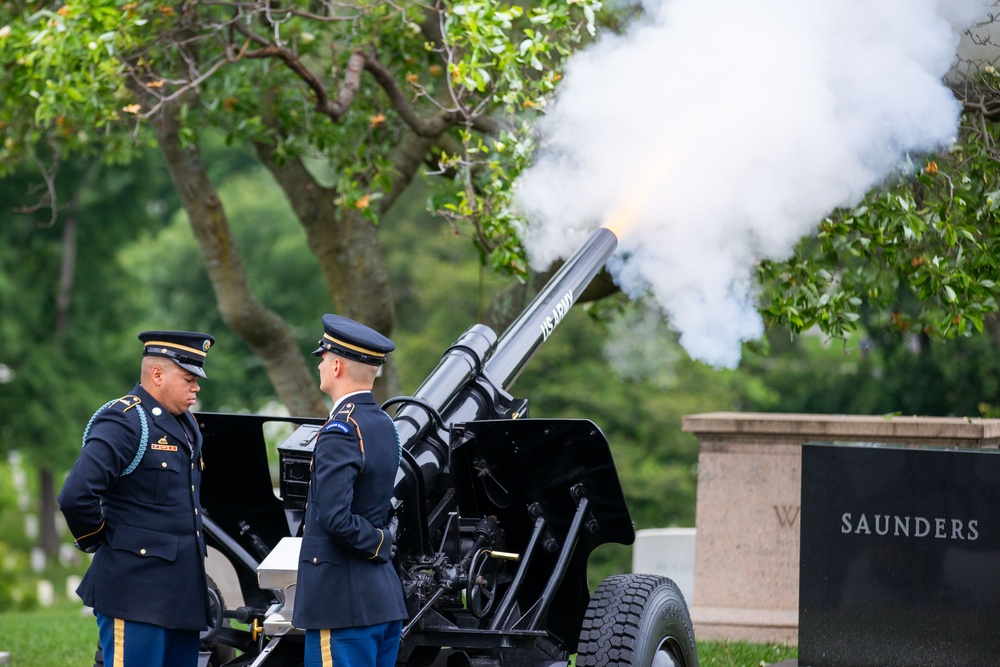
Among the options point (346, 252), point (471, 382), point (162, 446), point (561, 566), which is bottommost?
point (561, 566)

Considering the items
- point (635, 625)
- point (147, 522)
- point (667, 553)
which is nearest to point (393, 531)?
point (147, 522)

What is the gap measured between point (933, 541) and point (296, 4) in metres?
5.58

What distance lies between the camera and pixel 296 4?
8609mm

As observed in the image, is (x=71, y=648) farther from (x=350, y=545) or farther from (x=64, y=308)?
(x=64, y=308)

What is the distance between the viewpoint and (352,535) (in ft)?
13.3

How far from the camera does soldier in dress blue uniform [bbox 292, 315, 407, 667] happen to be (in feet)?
13.3

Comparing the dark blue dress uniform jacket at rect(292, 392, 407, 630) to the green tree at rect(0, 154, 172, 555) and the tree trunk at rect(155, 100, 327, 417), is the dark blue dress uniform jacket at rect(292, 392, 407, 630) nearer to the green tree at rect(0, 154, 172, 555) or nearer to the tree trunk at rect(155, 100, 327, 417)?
the tree trunk at rect(155, 100, 327, 417)

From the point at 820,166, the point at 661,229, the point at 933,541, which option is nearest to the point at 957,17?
the point at 820,166

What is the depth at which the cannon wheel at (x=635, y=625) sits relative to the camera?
4.52 meters

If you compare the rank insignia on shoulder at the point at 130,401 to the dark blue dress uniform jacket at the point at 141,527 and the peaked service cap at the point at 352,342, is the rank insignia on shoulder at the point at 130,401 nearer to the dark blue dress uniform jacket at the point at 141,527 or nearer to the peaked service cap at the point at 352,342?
the dark blue dress uniform jacket at the point at 141,527

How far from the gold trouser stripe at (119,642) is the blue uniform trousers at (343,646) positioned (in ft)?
2.20

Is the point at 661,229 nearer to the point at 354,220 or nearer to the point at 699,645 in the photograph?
the point at 699,645

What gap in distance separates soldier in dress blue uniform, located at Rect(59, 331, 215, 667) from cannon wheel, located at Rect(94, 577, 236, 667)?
413 millimetres

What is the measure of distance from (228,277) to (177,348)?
489 cm
